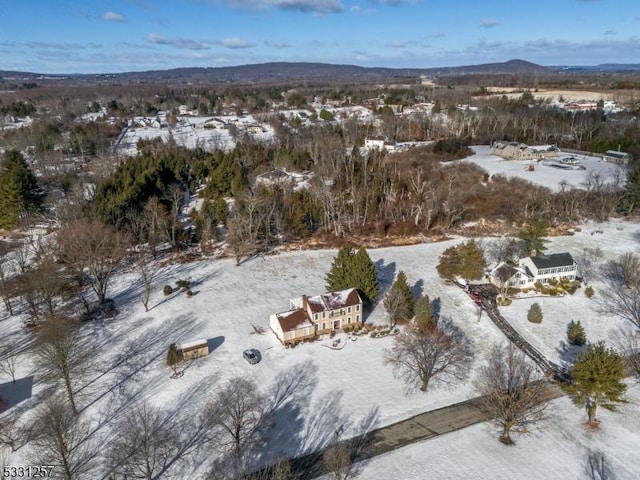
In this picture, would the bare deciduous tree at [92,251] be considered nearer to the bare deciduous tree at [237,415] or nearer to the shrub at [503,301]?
the bare deciduous tree at [237,415]

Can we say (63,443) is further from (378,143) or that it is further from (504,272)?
(378,143)

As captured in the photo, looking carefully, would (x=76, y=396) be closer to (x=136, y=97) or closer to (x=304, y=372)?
(x=304, y=372)

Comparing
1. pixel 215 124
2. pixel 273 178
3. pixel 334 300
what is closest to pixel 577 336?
pixel 334 300

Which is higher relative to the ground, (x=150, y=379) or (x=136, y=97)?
(x=136, y=97)

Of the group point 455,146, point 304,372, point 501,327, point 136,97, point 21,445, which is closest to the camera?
point 21,445

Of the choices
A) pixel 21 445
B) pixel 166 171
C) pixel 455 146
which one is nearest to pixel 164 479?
pixel 21 445

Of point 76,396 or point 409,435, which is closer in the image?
point 409,435

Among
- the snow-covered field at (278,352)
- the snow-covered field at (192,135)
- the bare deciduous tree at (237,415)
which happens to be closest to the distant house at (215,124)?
the snow-covered field at (192,135)
